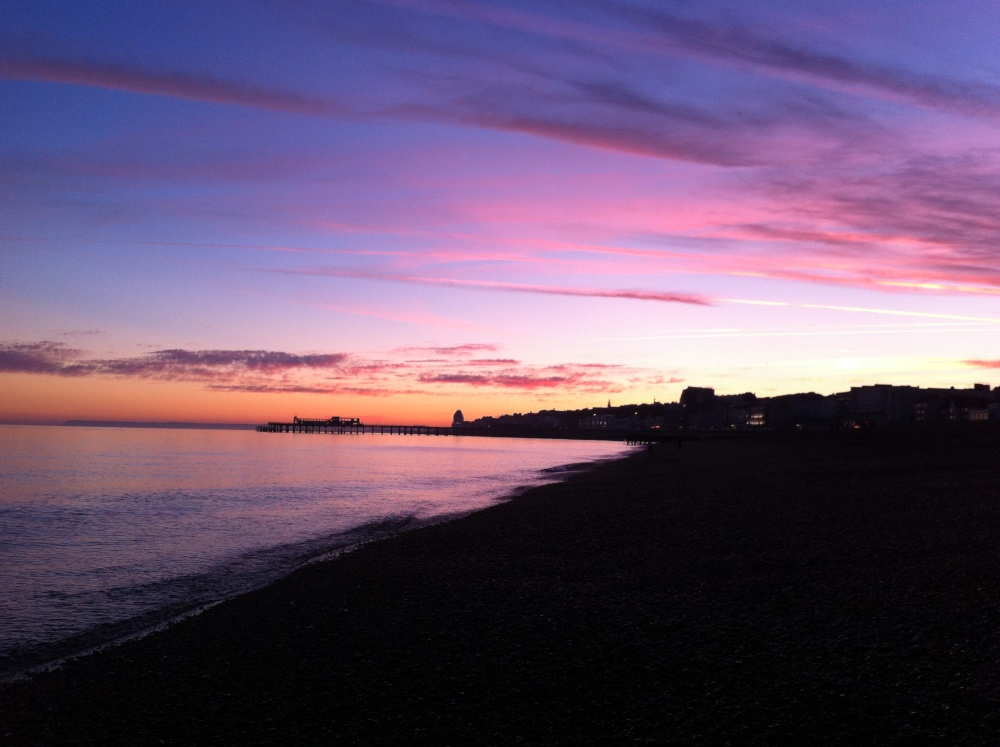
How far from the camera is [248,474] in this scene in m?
52.2

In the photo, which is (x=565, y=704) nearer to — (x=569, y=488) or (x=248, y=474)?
(x=569, y=488)

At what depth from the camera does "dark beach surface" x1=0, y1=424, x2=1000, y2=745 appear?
661 cm

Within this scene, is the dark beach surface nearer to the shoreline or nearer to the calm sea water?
the shoreline

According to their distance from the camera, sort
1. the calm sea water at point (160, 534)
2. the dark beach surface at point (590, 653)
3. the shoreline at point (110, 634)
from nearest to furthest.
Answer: the dark beach surface at point (590, 653) < the shoreline at point (110, 634) < the calm sea water at point (160, 534)

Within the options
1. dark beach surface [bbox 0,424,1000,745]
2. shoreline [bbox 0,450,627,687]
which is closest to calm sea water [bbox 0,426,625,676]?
shoreline [bbox 0,450,627,687]

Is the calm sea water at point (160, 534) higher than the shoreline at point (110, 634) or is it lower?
lower

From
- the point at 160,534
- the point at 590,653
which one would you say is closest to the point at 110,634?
the point at 590,653

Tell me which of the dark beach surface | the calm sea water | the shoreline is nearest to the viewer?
the dark beach surface

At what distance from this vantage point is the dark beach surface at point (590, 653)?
260 inches

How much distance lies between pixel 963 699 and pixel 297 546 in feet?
56.1

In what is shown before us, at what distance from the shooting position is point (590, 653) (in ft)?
28.0

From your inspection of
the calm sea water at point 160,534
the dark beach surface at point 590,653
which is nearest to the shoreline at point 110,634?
the calm sea water at point 160,534

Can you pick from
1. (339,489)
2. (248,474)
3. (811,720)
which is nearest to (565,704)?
(811,720)

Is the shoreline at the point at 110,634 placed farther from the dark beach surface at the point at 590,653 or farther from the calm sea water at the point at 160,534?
the dark beach surface at the point at 590,653
